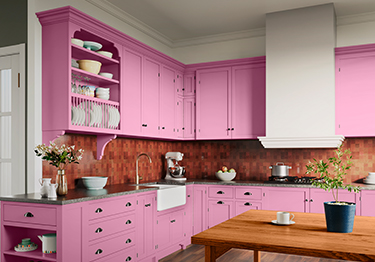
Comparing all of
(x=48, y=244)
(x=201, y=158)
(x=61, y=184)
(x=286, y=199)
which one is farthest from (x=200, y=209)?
(x=48, y=244)

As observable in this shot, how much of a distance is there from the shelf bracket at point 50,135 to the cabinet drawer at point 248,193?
244 centimetres

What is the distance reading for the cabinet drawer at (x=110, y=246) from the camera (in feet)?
10.2

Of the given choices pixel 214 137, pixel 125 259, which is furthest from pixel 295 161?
pixel 125 259

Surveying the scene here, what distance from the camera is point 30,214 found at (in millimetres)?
2889

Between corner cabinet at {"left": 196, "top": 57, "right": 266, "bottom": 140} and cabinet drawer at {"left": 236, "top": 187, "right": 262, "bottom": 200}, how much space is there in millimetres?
756

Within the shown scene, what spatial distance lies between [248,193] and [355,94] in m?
1.84

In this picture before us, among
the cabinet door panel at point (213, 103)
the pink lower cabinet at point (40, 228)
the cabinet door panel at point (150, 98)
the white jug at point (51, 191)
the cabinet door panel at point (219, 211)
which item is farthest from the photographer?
the cabinet door panel at point (213, 103)

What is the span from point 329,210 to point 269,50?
10.5 ft

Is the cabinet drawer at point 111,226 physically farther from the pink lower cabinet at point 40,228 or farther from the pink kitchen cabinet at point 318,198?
the pink kitchen cabinet at point 318,198

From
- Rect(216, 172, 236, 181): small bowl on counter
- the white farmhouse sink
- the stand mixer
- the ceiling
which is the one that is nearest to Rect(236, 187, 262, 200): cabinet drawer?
Rect(216, 172, 236, 181): small bowl on counter

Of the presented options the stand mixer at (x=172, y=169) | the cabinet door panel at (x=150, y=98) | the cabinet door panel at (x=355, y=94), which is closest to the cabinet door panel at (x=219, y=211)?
the stand mixer at (x=172, y=169)

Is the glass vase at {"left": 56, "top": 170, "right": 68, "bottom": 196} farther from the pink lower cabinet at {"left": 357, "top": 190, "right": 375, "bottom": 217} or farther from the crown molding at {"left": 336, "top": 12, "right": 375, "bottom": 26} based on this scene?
the crown molding at {"left": 336, "top": 12, "right": 375, "bottom": 26}

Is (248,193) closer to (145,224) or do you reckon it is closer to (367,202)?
(367,202)

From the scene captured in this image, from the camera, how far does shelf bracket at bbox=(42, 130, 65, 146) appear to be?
3.32 m
